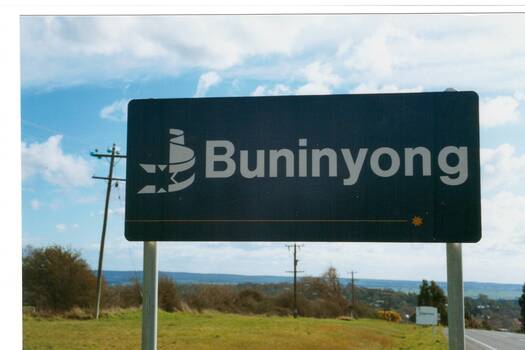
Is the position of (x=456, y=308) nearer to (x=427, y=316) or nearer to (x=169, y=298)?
(x=427, y=316)

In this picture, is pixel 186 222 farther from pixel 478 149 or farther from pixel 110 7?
pixel 478 149

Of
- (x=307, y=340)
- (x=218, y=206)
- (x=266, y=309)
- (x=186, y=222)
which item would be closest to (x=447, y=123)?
(x=218, y=206)

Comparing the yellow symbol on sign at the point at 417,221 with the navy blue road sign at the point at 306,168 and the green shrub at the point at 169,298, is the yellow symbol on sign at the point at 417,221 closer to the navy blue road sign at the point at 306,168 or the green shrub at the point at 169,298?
the navy blue road sign at the point at 306,168

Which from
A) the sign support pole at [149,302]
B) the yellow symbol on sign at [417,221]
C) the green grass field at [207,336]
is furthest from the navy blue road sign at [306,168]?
the green grass field at [207,336]

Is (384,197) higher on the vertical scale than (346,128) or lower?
lower

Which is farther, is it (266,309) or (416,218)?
(266,309)

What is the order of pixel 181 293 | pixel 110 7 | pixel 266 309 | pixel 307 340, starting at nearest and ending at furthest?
1. pixel 110 7
2. pixel 307 340
3. pixel 181 293
4. pixel 266 309

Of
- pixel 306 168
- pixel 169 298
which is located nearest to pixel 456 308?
pixel 306 168

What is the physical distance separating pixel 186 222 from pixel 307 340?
16.8m

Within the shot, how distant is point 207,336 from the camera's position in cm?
1922

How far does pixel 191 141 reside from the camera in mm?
5566

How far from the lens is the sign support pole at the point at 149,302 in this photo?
5453mm

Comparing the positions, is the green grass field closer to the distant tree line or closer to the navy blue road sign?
the distant tree line

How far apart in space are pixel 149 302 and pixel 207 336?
47.6 feet
